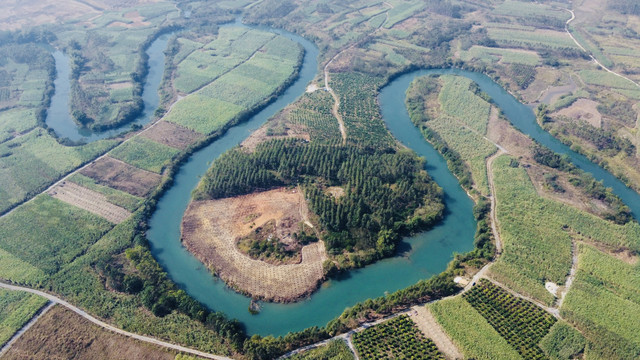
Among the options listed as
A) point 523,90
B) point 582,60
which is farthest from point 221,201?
point 582,60

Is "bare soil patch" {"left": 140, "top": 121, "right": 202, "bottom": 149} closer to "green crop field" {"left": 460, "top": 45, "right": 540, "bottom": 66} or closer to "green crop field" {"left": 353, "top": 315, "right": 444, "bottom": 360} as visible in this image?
"green crop field" {"left": 353, "top": 315, "right": 444, "bottom": 360}

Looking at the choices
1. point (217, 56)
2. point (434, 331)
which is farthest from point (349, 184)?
point (217, 56)

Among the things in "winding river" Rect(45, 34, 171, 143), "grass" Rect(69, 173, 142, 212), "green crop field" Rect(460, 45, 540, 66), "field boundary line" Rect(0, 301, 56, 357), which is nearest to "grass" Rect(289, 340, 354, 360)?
"field boundary line" Rect(0, 301, 56, 357)

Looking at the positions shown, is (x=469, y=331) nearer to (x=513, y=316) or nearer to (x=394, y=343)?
(x=513, y=316)

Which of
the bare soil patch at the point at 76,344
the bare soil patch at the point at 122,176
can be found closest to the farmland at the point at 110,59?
the bare soil patch at the point at 122,176

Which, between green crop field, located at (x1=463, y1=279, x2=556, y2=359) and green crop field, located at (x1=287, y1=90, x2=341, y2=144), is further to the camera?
green crop field, located at (x1=287, y1=90, x2=341, y2=144)
